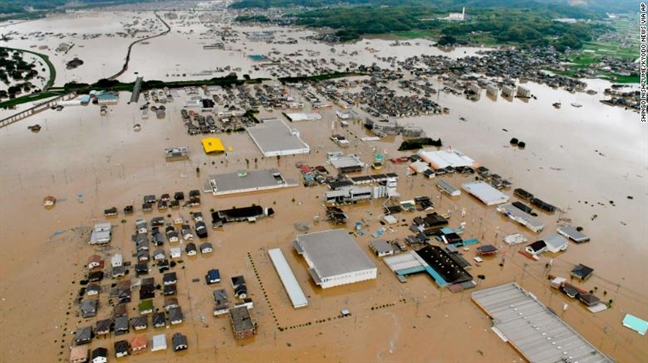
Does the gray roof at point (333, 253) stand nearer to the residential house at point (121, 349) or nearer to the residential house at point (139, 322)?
the residential house at point (139, 322)

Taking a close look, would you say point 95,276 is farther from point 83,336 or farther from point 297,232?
point 297,232

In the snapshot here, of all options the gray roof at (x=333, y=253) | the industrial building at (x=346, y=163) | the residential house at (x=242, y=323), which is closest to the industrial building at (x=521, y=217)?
the industrial building at (x=346, y=163)

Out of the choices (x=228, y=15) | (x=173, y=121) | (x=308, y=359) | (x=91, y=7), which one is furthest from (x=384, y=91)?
(x=91, y=7)

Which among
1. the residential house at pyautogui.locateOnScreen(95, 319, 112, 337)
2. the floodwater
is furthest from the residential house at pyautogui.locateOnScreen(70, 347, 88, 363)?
the residential house at pyautogui.locateOnScreen(95, 319, 112, 337)

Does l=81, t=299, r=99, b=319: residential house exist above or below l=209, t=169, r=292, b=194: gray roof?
below

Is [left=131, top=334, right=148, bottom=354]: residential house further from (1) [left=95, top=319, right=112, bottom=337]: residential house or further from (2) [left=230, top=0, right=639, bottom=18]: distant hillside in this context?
(2) [left=230, top=0, right=639, bottom=18]: distant hillside
